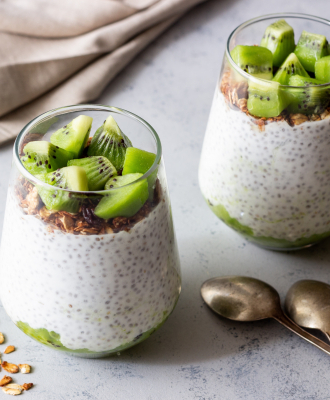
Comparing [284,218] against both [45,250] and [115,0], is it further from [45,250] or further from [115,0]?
[115,0]

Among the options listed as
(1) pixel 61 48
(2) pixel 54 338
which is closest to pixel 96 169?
(2) pixel 54 338

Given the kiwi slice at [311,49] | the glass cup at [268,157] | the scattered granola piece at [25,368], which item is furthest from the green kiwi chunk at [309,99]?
the scattered granola piece at [25,368]

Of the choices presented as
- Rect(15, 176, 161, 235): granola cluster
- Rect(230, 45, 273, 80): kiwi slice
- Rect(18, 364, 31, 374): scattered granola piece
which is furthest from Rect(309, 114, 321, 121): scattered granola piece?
Rect(18, 364, 31, 374): scattered granola piece

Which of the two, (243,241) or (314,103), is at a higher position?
(314,103)

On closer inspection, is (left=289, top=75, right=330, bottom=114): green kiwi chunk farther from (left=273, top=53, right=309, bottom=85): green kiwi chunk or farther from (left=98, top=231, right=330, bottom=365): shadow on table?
(left=98, top=231, right=330, bottom=365): shadow on table

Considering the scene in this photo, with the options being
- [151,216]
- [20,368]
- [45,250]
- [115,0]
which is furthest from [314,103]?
[115,0]

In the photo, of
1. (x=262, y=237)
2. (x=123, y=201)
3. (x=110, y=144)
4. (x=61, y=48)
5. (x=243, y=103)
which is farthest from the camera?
(x=61, y=48)

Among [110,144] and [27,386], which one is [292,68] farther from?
[27,386]
